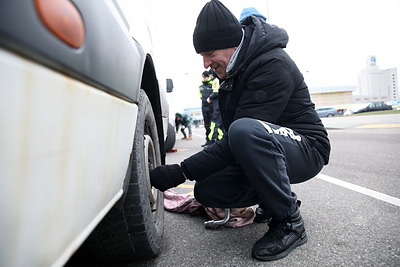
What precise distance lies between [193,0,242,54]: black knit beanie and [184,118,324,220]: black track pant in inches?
16.4

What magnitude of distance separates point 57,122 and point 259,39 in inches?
47.0

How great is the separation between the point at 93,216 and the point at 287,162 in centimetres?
104

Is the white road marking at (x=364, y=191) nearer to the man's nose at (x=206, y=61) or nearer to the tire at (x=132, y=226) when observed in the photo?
the man's nose at (x=206, y=61)

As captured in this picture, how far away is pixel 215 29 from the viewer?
56.9 inches

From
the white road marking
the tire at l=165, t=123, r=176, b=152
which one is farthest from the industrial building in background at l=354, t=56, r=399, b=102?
the white road marking

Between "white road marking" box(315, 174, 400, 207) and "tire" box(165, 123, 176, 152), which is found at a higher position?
"tire" box(165, 123, 176, 152)

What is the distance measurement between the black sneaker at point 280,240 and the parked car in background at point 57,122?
78 centimetres

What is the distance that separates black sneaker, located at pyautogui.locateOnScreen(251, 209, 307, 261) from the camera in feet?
4.19

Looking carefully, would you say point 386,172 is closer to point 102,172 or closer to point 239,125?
point 239,125

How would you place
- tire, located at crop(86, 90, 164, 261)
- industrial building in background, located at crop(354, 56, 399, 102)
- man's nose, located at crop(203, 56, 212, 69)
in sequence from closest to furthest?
tire, located at crop(86, 90, 164, 261) < man's nose, located at crop(203, 56, 212, 69) < industrial building in background, located at crop(354, 56, 399, 102)

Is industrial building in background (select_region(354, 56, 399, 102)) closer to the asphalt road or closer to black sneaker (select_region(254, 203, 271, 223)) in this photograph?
the asphalt road

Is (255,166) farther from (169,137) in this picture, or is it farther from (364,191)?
(169,137)

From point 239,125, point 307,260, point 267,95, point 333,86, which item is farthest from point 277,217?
point 333,86

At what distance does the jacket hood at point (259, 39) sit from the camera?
1.44 m
